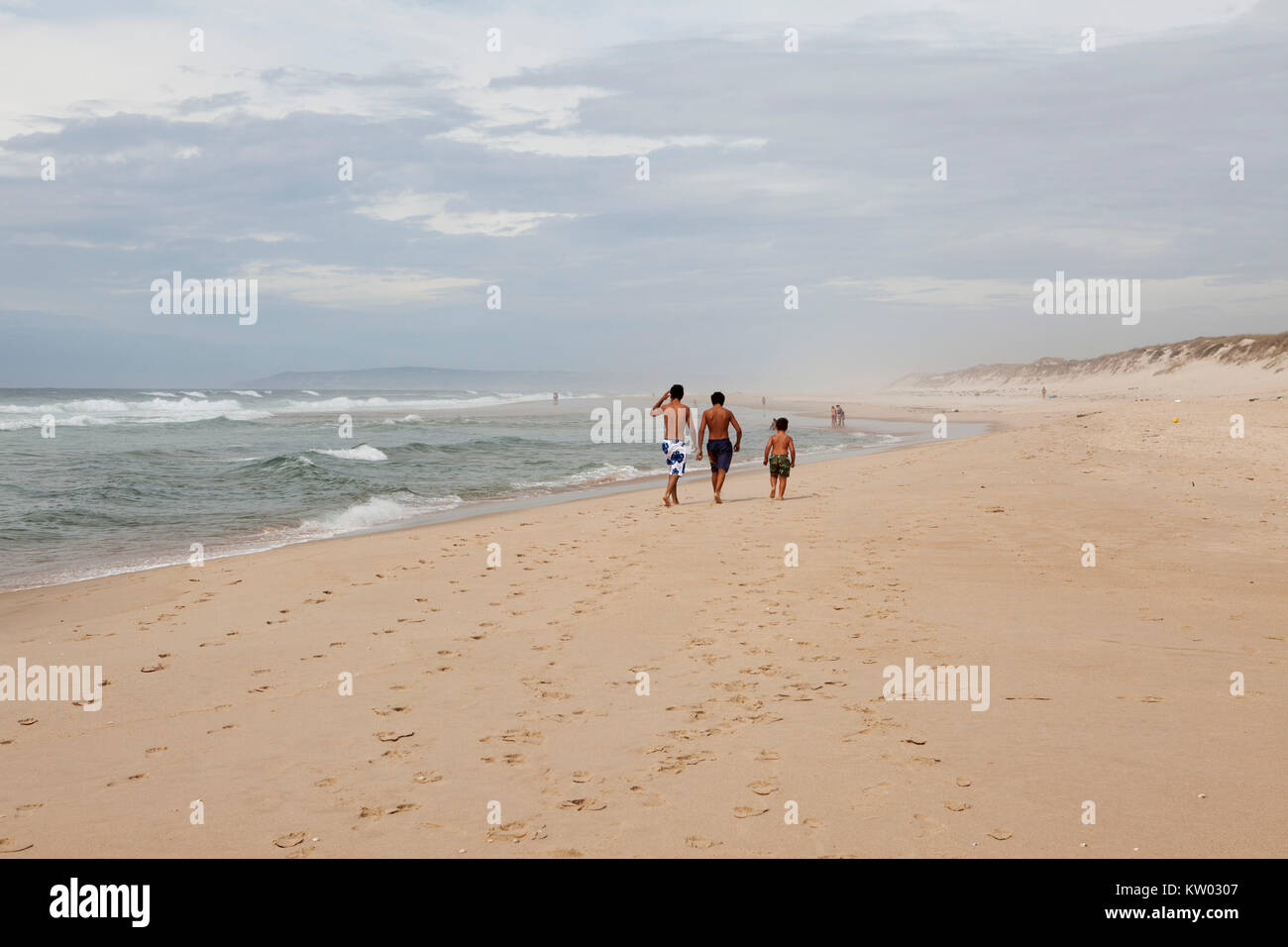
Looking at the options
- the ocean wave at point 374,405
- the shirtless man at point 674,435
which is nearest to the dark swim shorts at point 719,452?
the shirtless man at point 674,435

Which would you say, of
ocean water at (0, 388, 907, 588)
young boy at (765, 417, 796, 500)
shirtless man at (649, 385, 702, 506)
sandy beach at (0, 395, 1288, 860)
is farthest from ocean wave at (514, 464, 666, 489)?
sandy beach at (0, 395, 1288, 860)

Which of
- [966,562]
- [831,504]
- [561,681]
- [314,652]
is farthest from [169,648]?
[831,504]

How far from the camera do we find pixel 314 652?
265 inches

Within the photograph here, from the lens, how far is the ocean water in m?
13.3

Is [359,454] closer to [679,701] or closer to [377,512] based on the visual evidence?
[377,512]

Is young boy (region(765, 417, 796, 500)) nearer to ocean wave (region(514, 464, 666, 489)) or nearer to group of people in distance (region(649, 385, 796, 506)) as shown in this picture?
group of people in distance (region(649, 385, 796, 506))

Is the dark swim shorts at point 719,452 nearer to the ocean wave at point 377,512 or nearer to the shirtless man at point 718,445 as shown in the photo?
the shirtless man at point 718,445

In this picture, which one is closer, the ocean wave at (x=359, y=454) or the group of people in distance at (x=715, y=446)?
the group of people in distance at (x=715, y=446)

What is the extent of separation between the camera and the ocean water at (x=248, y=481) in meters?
13.3

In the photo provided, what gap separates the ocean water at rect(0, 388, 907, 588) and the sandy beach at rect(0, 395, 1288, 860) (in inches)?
120

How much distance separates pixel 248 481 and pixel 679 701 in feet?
62.0

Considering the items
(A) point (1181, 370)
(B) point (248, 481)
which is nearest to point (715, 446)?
(B) point (248, 481)

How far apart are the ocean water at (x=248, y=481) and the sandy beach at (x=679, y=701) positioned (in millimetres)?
3056

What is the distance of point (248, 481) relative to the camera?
21.2 metres
